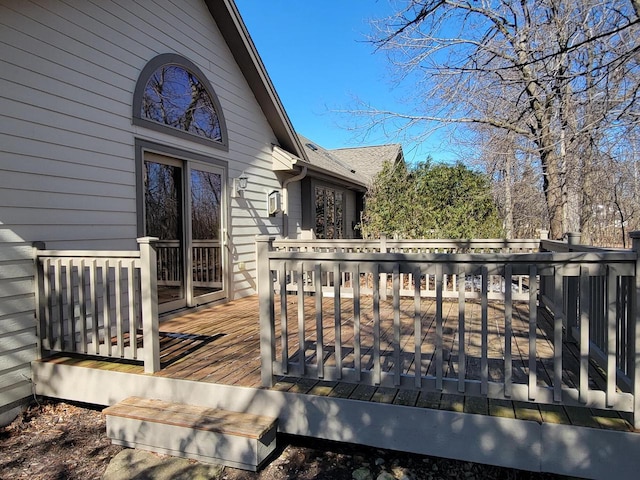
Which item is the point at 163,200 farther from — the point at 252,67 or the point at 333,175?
the point at 333,175

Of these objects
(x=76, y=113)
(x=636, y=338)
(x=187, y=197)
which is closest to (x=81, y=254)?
(x=76, y=113)

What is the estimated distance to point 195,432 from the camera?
2.65 m

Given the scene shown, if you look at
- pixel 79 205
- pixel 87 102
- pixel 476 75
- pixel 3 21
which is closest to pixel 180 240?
pixel 79 205

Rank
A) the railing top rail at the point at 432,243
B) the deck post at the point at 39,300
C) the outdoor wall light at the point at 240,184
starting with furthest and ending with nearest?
the outdoor wall light at the point at 240,184 → the railing top rail at the point at 432,243 → the deck post at the point at 39,300

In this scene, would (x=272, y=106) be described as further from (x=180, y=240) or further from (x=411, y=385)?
(x=411, y=385)

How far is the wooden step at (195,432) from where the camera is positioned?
256 cm

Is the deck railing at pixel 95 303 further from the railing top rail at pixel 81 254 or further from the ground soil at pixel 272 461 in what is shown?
the ground soil at pixel 272 461

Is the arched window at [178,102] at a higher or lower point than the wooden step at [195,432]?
higher

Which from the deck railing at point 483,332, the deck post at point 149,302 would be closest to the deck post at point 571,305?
the deck railing at point 483,332

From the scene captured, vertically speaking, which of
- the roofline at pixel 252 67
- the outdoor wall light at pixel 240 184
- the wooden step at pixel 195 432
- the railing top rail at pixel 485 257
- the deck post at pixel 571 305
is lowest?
the wooden step at pixel 195 432

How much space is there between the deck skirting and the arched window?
3.02 m

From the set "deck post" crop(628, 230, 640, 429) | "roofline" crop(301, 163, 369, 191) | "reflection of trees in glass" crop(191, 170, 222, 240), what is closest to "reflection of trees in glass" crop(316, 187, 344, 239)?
"roofline" crop(301, 163, 369, 191)

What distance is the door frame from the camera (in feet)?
14.9

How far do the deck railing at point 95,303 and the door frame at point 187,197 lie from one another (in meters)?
1.17
